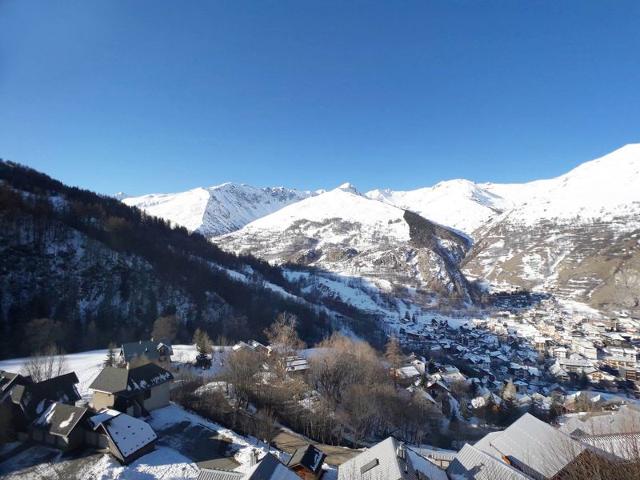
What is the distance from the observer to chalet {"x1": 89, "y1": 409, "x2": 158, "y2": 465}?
68.6ft

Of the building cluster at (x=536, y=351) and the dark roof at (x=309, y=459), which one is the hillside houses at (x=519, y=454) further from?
the building cluster at (x=536, y=351)

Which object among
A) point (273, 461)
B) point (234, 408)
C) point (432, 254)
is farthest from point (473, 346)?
point (432, 254)

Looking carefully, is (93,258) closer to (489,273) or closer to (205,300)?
(205,300)

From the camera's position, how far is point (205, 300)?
7062 centimetres

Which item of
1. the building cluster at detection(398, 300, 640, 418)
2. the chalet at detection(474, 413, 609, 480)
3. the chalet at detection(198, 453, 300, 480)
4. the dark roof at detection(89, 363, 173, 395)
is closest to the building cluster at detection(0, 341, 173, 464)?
the dark roof at detection(89, 363, 173, 395)

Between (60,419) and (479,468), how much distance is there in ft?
84.5

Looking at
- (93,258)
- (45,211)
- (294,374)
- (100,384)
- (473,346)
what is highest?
(45,211)

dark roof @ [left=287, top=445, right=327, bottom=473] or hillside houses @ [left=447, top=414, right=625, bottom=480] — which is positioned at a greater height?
dark roof @ [left=287, top=445, right=327, bottom=473]

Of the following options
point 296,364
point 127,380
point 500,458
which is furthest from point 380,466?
point 296,364

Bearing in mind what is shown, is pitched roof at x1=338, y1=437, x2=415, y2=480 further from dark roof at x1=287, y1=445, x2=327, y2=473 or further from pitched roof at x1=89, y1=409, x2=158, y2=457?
pitched roof at x1=89, y1=409, x2=158, y2=457

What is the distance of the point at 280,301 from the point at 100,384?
63.4 m

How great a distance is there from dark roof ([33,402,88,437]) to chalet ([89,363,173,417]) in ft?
12.0

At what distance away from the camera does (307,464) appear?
21094mm

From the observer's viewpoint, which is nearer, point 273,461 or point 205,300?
point 273,461
